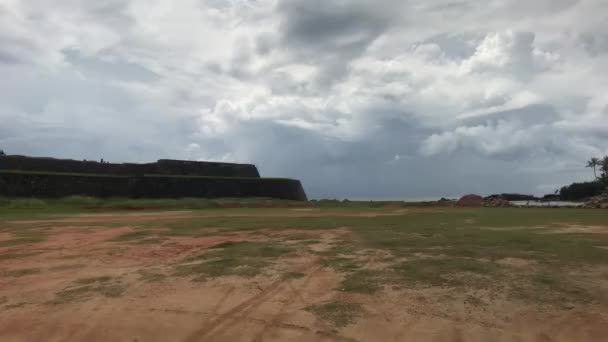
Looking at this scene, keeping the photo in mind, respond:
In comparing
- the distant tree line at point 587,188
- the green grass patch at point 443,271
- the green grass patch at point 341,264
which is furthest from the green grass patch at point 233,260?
the distant tree line at point 587,188

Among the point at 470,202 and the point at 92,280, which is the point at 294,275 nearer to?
the point at 92,280

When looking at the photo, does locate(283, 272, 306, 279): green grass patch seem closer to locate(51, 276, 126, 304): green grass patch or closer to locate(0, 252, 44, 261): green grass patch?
locate(51, 276, 126, 304): green grass patch

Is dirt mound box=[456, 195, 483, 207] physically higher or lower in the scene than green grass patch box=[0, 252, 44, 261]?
higher

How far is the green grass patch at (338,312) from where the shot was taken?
370cm

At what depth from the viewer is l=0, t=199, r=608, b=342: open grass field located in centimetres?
358

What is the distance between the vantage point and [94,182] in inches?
1232

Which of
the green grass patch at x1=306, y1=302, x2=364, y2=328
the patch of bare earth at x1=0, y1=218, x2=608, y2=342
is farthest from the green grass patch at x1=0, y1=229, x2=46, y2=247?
the green grass patch at x1=306, y1=302, x2=364, y2=328

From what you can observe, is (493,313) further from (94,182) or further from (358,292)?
(94,182)

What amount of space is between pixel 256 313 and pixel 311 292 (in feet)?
2.83

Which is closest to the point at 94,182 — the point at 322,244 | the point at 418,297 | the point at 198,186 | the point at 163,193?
the point at 163,193

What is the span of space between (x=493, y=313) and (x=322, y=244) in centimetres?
483

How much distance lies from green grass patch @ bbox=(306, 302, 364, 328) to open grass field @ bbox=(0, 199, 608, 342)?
0.01 meters

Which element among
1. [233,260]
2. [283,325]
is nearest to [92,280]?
[233,260]

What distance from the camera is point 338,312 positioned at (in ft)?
12.8
